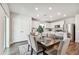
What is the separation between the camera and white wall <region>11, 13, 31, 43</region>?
53.4 inches

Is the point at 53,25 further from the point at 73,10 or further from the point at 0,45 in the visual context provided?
the point at 0,45

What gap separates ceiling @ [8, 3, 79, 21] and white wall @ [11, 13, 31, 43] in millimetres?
91

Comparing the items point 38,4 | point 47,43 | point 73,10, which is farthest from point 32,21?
point 73,10

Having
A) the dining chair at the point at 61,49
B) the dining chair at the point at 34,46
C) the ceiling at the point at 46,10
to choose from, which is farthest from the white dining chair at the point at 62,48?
the ceiling at the point at 46,10

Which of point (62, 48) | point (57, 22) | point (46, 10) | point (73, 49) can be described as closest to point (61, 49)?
A: point (62, 48)

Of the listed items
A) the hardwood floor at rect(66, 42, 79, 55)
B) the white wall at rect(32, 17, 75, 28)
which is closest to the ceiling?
the white wall at rect(32, 17, 75, 28)

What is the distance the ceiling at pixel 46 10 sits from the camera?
128 centimetres

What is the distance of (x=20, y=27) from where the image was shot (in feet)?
4.52

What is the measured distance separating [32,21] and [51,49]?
66 cm

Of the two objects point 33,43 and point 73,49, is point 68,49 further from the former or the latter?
point 33,43

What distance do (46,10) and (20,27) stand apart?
0.58 metres

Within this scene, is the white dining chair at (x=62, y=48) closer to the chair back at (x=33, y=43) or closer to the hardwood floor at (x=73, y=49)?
the hardwood floor at (x=73, y=49)

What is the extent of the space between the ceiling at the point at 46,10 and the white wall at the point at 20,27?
0.09 m
